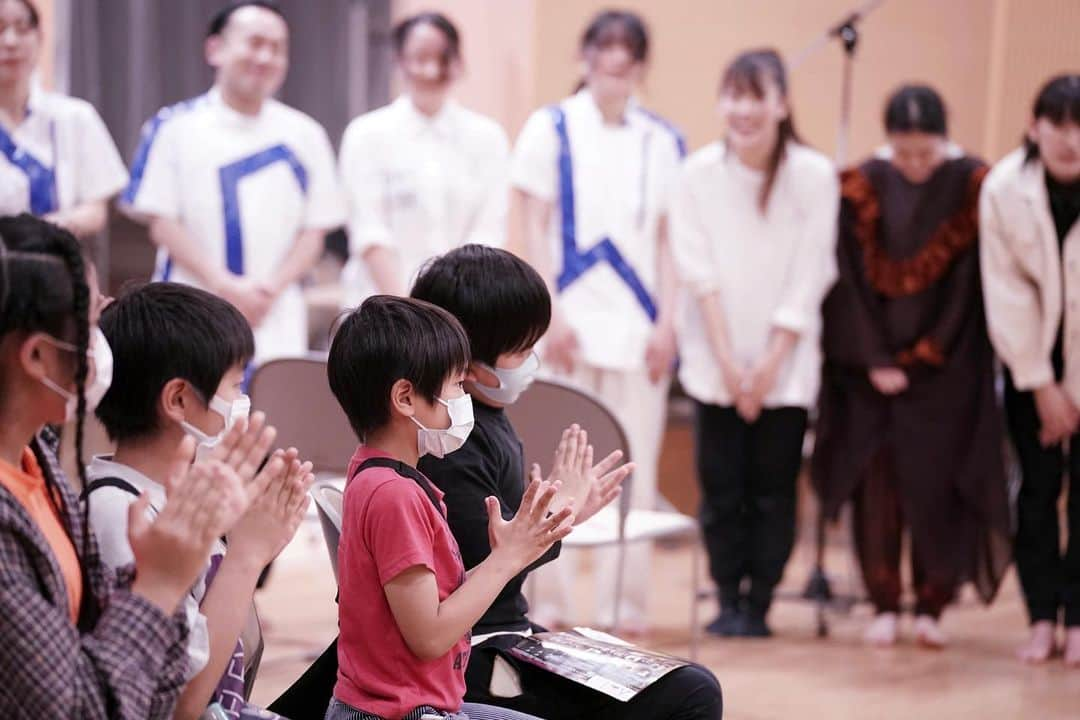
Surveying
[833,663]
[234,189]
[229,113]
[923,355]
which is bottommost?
[833,663]

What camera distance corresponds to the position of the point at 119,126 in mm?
4797

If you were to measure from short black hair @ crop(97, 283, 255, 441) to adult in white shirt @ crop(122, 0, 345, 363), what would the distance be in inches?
78.2

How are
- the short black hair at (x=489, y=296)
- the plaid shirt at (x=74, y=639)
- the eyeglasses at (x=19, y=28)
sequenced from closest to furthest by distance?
the plaid shirt at (x=74, y=639) < the short black hair at (x=489, y=296) < the eyeglasses at (x=19, y=28)

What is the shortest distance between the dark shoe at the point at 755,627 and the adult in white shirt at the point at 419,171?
124cm

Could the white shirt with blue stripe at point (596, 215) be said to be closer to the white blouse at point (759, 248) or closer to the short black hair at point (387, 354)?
the white blouse at point (759, 248)

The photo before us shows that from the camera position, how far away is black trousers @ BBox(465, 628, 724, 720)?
1.82 m

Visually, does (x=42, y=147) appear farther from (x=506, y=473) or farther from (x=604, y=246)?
(x=506, y=473)

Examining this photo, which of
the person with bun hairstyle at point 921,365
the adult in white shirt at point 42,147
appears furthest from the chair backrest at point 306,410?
the person with bun hairstyle at point 921,365

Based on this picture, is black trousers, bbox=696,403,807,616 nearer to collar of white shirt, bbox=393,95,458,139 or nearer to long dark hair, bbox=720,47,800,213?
long dark hair, bbox=720,47,800,213

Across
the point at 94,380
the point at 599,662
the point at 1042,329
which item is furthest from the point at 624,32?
the point at 94,380

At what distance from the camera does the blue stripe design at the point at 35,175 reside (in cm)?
339

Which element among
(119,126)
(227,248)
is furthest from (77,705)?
(119,126)

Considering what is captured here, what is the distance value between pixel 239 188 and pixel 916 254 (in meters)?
1.78

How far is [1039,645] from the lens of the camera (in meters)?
3.68
